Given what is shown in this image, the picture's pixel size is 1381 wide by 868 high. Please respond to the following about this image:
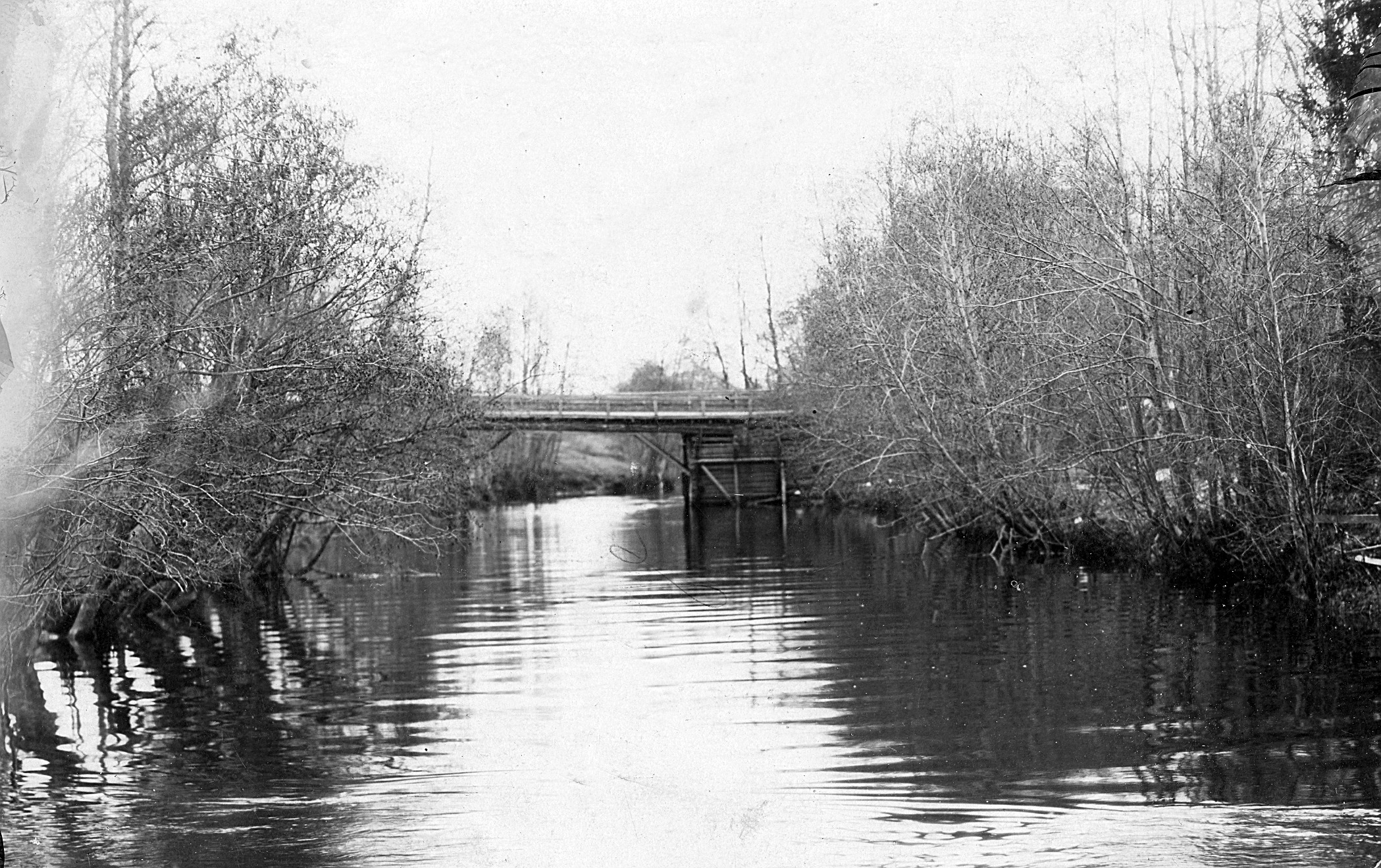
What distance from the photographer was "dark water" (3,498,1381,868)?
352 inches

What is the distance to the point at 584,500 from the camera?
6462 centimetres

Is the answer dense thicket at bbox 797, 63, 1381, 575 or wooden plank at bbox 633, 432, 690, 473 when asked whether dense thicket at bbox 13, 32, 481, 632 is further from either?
wooden plank at bbox 633, 432, 690, 473

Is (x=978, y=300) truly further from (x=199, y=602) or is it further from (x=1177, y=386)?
(x=199, y=602)

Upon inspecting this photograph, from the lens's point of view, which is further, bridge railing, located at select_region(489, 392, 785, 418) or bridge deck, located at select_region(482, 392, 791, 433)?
bridge railing, located at select_region(489, 392, 785, 418)

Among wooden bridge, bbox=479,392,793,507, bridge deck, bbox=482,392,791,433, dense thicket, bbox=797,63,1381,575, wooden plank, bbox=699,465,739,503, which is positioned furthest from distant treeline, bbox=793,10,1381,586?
wooden plank, bbox=699,465,739,503

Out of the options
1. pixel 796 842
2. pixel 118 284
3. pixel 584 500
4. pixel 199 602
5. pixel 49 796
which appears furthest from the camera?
pixel 584 500

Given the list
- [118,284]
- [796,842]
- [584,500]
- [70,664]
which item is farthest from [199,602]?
[584,500]

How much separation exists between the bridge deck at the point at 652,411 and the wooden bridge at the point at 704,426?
0.02 metres

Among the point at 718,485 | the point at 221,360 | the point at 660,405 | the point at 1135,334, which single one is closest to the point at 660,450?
the point at 660,405

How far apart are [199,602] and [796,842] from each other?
2006 centimetres

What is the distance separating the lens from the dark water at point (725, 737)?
29.3 feet

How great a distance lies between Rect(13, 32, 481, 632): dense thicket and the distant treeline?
8.80 metres

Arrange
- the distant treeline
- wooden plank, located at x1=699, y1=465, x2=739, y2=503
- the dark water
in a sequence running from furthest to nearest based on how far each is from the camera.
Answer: wooden plank, located at x1=699, y1=465, x2=739, y2=503 < the distant treeline < the dark water

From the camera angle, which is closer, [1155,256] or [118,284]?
[118,284]
